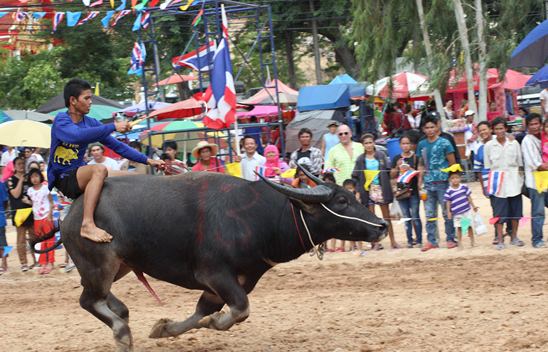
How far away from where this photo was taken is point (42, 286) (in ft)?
37.2

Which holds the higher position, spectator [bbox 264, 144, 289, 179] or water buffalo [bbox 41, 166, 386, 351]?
spectator [bbox 264, 144, 289, 179]

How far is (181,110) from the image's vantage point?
19.1 metres

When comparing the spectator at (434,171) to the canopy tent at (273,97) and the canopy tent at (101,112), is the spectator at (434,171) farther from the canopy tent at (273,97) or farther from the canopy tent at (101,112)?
the canopy tent at (101,112)

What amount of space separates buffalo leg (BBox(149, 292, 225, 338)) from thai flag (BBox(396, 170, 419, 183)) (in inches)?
208

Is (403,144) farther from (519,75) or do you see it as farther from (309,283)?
(519,75)

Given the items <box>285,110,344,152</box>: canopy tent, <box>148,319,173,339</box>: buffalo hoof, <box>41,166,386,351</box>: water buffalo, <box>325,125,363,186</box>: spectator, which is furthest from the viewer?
<box>285,110,344,152</box>: canopy tent

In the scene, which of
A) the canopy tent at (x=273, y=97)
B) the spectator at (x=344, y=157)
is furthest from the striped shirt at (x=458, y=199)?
the canopy tent at (x=273, y=97)

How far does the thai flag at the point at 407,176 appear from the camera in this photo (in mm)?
11776

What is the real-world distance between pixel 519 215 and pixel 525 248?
1.62ft

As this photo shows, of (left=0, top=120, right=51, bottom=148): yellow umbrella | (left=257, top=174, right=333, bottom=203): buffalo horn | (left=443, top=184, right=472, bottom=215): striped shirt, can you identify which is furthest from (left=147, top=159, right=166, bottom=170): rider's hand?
(left=0, top=120, right=51, bottom=148): yellow umbrella

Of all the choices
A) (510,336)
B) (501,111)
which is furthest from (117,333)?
(501,111)

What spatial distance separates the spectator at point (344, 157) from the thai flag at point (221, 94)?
6.57 feet

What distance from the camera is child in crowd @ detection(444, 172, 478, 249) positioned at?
11484 mm

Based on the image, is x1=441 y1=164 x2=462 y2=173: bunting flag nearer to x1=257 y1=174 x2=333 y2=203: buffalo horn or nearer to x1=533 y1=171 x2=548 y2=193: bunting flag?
x1=533 y1=171 x2=548 y2=193: bunting flag
